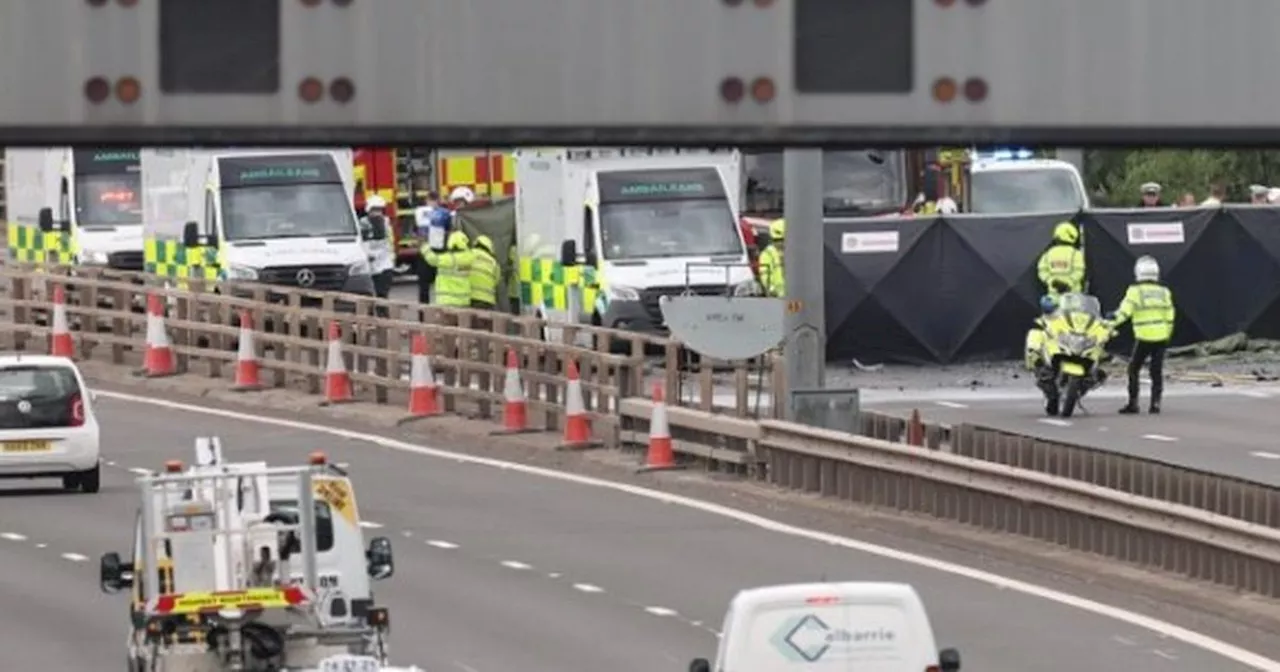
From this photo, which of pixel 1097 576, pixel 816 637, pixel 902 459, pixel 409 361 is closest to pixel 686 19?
pixel 816 637

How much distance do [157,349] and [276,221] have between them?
4.31m

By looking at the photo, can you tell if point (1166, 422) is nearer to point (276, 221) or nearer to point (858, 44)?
point (276, 221)

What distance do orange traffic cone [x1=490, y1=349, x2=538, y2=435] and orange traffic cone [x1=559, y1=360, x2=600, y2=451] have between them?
0.97 m

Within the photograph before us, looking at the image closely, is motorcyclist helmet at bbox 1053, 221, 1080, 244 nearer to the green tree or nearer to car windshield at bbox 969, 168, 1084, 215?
car windshield at bbox 969, 168, 1084, 215

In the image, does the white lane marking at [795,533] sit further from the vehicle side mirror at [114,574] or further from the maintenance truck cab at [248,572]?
the vehicle side mirror at [114,574]

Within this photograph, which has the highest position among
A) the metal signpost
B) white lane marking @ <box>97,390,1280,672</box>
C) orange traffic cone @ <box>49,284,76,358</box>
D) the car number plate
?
the metal signpost

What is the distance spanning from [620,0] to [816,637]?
446cm

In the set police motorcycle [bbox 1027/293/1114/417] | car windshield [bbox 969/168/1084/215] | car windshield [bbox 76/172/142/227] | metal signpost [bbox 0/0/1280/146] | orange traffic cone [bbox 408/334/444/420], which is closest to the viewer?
metal signpost [bbox 0/0/1280/146]

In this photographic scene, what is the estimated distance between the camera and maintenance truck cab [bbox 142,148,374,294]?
45094 mm

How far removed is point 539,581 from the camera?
26.0 meters

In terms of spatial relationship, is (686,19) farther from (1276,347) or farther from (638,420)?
(1276,347)

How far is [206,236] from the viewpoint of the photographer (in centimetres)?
4562

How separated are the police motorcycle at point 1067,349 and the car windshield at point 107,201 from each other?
59.5 feet

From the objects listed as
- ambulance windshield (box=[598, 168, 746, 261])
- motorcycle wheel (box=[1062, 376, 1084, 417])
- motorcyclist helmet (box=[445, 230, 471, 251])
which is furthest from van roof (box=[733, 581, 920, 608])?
motorcyclist helmet (box=[445, 230, 471, 251])
